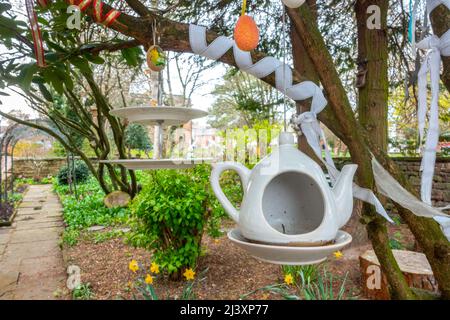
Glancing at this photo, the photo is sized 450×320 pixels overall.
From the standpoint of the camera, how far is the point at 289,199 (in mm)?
793

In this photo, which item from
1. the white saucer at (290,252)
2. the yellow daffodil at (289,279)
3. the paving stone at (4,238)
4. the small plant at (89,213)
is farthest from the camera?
the small plant at (89,213)

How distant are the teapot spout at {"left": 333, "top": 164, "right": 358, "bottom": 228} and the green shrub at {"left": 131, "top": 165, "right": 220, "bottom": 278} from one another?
155 centimetres

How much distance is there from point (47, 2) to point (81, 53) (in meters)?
0.19

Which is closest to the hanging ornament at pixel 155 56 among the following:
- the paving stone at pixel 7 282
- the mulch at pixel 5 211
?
the paving stone at pixel 7 282

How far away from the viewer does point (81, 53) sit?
1.03 meters

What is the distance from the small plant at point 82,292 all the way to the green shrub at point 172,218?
433 mm

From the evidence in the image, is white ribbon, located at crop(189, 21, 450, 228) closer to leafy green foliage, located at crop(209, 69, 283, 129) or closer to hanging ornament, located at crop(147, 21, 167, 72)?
hanging ornament, located at crop(147, 21, 167, 72)

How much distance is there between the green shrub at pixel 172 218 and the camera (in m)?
2.17

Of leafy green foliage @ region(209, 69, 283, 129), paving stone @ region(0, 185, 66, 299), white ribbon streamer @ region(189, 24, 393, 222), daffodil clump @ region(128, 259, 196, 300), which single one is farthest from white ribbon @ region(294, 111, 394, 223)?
paving stone @ region(0, 185, 66, 299)

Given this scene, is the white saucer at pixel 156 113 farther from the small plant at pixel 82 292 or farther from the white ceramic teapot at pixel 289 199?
the small plant at pixel 82 292

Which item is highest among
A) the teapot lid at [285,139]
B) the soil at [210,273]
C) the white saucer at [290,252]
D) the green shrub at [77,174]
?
the teapot lid at [285,139]

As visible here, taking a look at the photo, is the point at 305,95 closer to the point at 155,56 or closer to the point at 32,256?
the point at 155,56

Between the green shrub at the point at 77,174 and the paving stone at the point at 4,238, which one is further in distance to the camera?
the green shrub at the point at 77,174

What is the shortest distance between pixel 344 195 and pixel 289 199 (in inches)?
5.5
